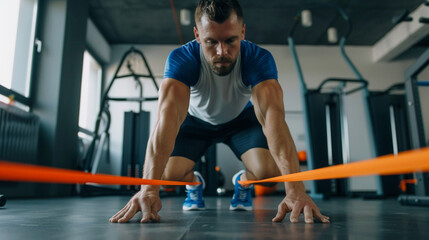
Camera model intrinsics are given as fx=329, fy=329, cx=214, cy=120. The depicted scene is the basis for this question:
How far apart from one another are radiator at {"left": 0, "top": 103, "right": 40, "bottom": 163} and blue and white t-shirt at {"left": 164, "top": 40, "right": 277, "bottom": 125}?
2.23m

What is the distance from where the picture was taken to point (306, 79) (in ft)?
21.2

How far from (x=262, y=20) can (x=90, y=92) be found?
10.7ft

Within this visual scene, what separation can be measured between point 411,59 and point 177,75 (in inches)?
251

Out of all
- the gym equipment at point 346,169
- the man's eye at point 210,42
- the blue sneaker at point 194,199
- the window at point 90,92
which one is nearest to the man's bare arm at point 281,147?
the man's eye at point 210,42

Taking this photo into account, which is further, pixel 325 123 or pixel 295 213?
pixel 325 123

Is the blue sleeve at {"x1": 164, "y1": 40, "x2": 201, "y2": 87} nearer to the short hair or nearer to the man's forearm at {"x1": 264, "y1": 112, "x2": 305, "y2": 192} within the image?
the short hair

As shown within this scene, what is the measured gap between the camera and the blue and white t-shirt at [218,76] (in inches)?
62.8

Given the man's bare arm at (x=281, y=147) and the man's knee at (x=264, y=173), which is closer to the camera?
the man's bare arm at (x=281, y=147)

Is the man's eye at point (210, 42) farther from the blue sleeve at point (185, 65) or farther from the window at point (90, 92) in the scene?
the window at point (90, 92)

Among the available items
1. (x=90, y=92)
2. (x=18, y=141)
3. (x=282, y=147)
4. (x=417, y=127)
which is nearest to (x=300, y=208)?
(x=282, y=147)

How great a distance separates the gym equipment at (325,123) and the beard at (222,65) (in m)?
2.45

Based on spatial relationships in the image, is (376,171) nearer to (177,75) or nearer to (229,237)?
(229,237)

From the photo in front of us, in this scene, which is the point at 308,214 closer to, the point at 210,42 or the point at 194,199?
the point at 210,42

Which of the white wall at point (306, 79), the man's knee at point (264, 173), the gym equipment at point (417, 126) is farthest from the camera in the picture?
the white wall at point (306, 79)
